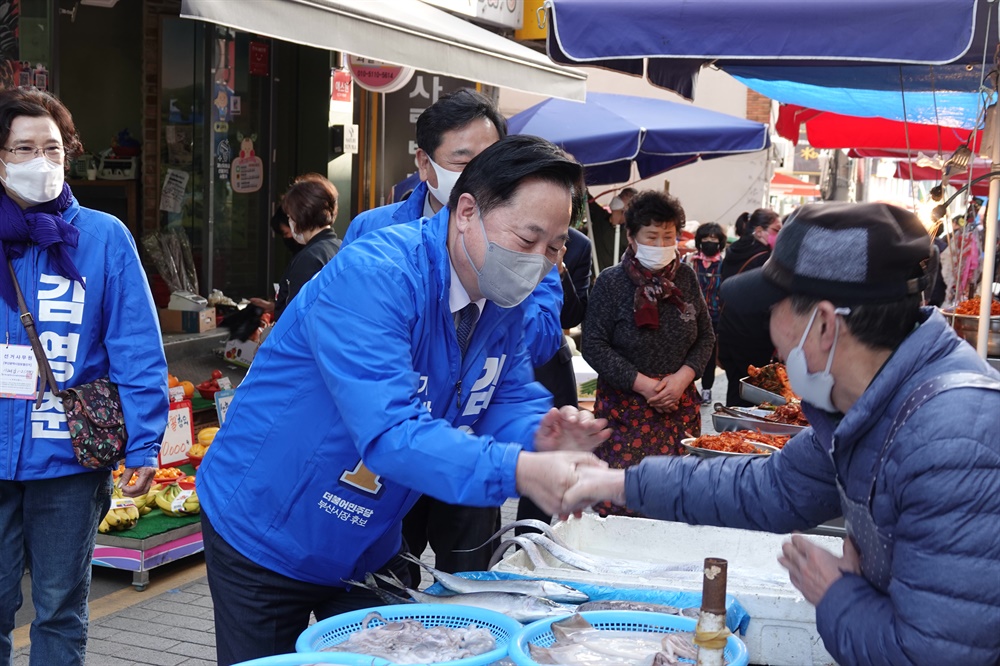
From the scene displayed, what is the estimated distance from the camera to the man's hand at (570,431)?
2779 mm

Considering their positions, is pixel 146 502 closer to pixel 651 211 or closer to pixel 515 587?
pixel 651 211

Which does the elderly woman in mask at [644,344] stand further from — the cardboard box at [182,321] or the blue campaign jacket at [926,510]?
the cardboard box at [182,321]

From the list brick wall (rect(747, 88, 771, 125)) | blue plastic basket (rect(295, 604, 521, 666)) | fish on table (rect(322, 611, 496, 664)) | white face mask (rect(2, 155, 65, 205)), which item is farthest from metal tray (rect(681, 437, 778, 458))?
brick wall (rect(747, 88, 771, 125))

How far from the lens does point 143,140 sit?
33.1 feet

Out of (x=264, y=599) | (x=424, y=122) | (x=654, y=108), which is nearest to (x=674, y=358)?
(x=424, y=122)

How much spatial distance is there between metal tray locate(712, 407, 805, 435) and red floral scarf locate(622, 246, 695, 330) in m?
0.57

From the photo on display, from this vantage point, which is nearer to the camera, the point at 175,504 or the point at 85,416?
the point at 85,416

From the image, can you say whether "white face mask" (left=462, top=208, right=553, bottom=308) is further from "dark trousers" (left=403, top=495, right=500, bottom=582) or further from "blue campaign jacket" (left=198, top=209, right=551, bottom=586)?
"dark trousers" (left=403, top=495, right=500, bottom=582)

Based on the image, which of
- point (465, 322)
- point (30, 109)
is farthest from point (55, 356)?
point (465, 322)

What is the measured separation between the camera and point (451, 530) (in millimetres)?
4113

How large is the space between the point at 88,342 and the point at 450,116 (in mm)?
1544

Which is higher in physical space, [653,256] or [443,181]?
[443,181]

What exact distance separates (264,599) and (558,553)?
1003mm

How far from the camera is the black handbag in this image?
11.6 ft
